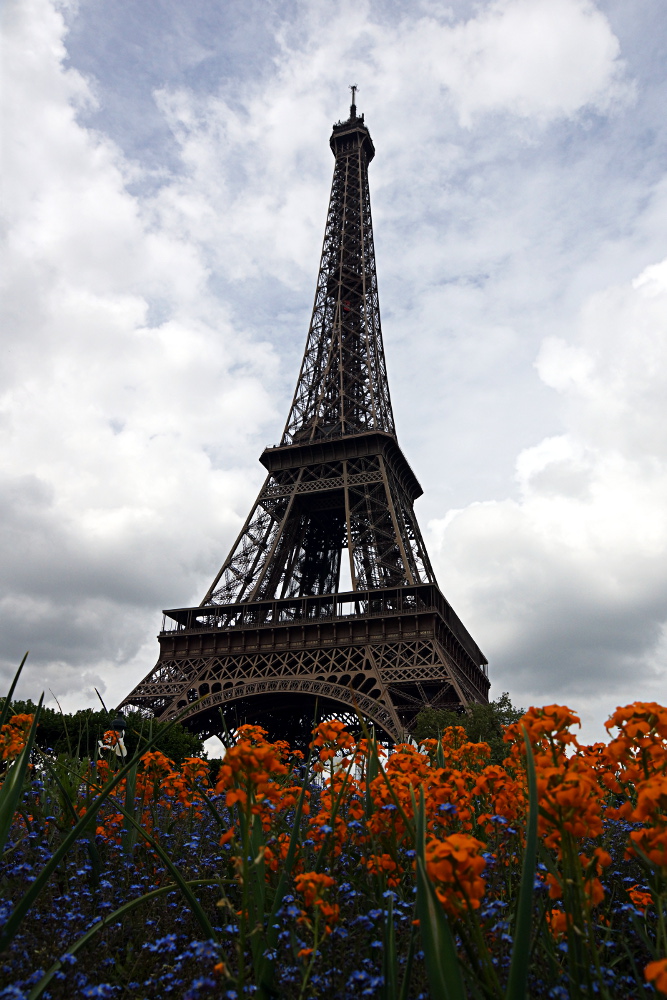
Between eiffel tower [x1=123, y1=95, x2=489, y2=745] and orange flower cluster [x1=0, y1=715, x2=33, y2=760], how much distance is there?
20104 millimetres

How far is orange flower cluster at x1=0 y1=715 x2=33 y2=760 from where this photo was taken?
5668mm

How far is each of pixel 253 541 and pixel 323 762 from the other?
36.0 meters

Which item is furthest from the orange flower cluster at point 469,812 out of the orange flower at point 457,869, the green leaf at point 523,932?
the green leaf at point 523,932

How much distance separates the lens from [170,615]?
38094 mm

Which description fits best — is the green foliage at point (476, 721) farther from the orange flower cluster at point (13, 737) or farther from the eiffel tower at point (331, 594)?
the orange flower cluster at point (13, 737)

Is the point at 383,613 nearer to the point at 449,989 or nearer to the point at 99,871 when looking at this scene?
the point at 99,871

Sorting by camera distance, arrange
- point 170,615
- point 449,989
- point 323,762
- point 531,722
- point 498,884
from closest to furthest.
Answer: point 449,989, point 531,722, point 498,884, point 323,762, point 170,615

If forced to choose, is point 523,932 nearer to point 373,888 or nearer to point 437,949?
point 437,949

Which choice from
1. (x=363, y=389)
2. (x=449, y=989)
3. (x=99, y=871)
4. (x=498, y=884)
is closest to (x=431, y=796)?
(x=498, y=884)

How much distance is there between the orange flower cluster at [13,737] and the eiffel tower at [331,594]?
20104 millimetres

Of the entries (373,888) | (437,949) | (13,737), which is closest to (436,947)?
(437,949)

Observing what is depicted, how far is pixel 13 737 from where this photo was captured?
6012 millimetres

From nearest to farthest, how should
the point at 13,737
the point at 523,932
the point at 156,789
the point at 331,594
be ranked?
1. the point at 523,932
2. the point at 156,789
3. the point at 13,737
4. the point at 331,594

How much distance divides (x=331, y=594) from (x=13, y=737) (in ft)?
98.3
